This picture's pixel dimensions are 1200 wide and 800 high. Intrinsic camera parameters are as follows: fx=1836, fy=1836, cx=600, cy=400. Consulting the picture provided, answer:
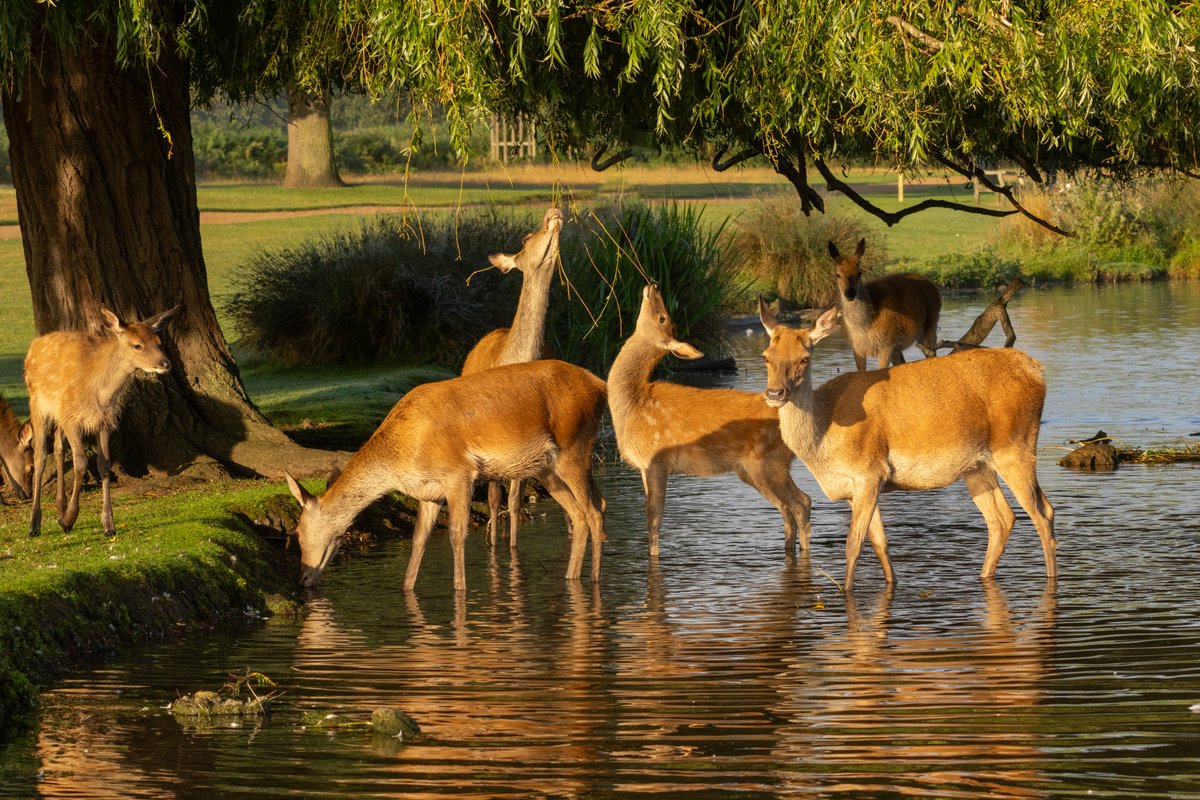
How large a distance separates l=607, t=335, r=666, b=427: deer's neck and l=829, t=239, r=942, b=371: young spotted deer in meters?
6.74

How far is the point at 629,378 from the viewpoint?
44.0 ft

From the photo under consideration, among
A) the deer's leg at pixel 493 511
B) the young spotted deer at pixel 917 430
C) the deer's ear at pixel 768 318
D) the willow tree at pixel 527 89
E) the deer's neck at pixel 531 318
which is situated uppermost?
the willow tree at pixel 527 89

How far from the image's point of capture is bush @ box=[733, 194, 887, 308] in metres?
35.2

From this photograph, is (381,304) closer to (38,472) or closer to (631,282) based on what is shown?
(631,282)

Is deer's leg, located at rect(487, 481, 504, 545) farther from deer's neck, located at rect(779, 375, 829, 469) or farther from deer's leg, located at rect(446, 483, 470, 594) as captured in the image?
deer's neck, located at rect(779, 375, 829, 469)

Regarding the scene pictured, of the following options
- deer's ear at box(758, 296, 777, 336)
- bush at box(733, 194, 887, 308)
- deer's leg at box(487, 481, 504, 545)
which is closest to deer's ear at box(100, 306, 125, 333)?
deer's leg at box(487, 481, 504, 545)

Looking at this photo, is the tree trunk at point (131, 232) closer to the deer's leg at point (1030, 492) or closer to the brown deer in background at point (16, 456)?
the brown deer in background at point (16, 456)

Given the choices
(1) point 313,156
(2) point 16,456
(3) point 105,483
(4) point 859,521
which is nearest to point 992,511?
(4) point 859,521

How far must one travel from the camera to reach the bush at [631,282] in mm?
23891

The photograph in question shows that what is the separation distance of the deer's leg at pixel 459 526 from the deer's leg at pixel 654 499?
150 cm

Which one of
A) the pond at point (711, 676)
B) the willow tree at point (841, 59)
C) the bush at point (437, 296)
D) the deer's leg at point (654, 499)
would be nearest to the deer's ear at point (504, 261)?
the willow tree at point (841, 59)

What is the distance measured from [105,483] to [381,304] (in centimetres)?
1194

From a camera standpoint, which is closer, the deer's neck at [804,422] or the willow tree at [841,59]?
the willow tree at [841,59]

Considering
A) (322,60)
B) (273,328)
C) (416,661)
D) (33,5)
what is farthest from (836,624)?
(273,328)
